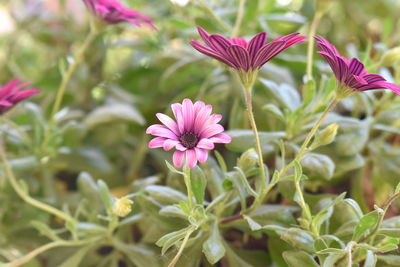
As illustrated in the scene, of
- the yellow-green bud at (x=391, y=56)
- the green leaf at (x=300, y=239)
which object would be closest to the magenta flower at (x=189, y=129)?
the green leaf at (x=300, y=239)

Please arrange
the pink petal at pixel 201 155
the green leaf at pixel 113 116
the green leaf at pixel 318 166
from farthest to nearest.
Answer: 1. the green leaf at pixel 113 116
2. the green leaf at pixel 318 166
3. the pink petal at pixel 201 155

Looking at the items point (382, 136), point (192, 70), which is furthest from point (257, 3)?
point (382, 136)

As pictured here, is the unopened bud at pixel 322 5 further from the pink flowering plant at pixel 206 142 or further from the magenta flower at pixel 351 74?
the magenta flower at pixel 351 74

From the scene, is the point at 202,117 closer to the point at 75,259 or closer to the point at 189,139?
the point at 189,139

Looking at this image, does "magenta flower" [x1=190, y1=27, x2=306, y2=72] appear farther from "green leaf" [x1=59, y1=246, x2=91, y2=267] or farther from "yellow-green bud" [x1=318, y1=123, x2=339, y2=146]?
"green leaf" [x1=59, y1=246, x2=91, y2=267]

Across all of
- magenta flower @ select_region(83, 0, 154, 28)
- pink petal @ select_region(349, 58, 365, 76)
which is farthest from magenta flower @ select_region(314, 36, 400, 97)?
magenta flower @ select_region(83, 0, 154, 28)

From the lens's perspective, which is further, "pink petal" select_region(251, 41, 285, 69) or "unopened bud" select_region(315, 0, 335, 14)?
"unopened bud" select_region(315, 0, 335, 14)

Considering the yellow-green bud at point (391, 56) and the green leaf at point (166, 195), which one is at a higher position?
the yellow-green bud at point (391, 56)
